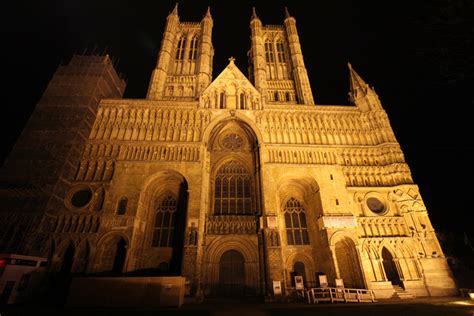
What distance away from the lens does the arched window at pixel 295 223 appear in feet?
61.3

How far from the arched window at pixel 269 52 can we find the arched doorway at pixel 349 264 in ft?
90.9

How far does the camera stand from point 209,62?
3134 cm

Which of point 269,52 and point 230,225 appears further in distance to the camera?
point 269,52

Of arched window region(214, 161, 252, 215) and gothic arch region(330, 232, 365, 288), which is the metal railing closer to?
gothic arch region(330, 232, 365, 288)

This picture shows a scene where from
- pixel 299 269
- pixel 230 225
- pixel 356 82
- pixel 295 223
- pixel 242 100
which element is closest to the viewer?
pixel 230 225

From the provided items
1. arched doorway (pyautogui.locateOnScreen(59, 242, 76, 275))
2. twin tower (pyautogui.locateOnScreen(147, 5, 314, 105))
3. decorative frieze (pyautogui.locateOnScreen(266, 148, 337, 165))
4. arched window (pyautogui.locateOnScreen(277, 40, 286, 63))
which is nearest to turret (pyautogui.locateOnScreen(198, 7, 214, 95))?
twin tower (pyautogui.locateOnScreen(147, 5, 314, 105))

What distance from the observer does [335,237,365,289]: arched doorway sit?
15805 millimetres

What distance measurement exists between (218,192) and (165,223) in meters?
5.07

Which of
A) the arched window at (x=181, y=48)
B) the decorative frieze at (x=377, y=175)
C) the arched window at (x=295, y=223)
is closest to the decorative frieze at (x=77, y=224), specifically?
the arched window at (x=295, y=223)

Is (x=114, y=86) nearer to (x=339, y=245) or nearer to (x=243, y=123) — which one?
(x=243, y=123)

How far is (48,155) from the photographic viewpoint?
17.2 metres

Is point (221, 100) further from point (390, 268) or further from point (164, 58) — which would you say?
point (390, 268)

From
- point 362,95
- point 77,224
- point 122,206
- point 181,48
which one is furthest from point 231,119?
point 181,48

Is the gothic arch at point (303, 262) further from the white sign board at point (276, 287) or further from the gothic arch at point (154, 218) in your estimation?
the gothic arch at point (154, 218)
